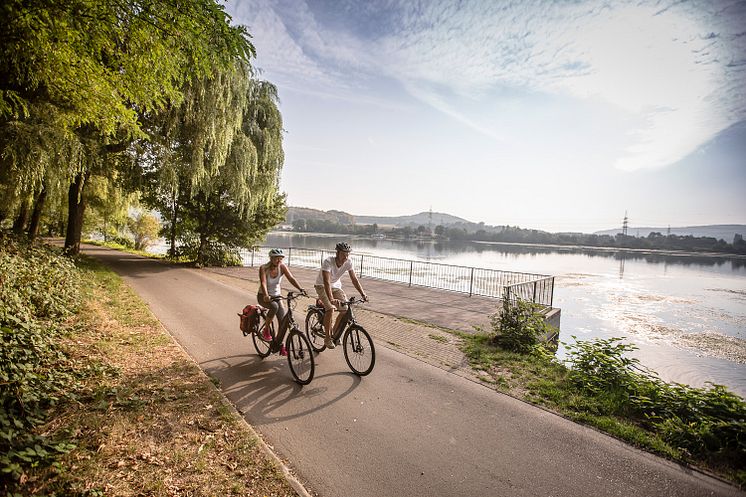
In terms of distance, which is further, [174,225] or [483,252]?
[483,252]

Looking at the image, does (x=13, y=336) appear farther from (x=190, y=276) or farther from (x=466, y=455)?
(x=190, y=276)

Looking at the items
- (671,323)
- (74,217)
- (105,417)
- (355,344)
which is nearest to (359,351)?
(355,344)

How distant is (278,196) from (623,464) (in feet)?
63.7

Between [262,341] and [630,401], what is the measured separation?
5845 millimetres

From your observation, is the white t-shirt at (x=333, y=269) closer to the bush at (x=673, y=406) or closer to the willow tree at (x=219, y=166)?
the bush at (x=673, y=406)

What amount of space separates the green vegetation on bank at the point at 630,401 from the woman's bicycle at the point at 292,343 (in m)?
3.05

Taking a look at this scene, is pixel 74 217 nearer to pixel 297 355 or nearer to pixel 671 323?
pixel 297 355

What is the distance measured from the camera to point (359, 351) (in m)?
5.73

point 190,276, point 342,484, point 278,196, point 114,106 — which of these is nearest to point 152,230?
point 278,196

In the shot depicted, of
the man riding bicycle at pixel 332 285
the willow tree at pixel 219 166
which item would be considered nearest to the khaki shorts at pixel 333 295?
the man riding bicycle at pixel 332 285

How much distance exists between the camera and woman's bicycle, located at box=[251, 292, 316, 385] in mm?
5379

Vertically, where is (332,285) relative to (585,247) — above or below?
below

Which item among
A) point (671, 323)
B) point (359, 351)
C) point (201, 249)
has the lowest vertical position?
point (671, 323)

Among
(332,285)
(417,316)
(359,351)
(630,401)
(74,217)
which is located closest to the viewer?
(630,401)
